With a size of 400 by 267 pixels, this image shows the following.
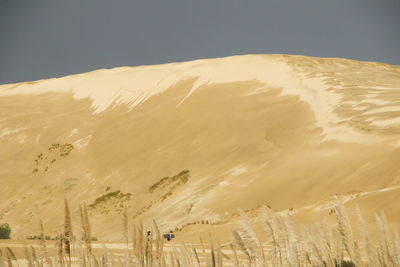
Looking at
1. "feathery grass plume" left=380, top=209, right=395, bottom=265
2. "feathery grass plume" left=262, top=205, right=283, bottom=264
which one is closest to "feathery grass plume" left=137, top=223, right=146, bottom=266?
"feathery grass plume" left=262, top=205, right=283, bottom=264

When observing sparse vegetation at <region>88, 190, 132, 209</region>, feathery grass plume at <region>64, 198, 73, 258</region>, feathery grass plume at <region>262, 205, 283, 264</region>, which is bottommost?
feathery grass plume at <region>262, 205, 283, 264</region>

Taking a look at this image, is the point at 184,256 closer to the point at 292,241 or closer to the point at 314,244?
the point at 292,241

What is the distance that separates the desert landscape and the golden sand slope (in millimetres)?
88

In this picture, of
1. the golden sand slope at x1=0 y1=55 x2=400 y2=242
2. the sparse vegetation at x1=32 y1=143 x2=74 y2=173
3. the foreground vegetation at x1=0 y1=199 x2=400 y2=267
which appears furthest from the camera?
the sparse vegetation at x1=32 y1=143 x2=74 y2=173

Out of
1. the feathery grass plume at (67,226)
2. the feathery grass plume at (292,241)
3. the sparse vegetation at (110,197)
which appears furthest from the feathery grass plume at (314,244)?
the sparse vegetation at (110,197)

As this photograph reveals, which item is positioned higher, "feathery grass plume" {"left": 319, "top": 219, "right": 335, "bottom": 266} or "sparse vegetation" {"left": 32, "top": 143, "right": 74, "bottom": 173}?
"sparse vegetation" {"left": 32, "top": 143, "right": 74, "bottom": 173}

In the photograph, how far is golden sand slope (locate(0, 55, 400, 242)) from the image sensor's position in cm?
1495

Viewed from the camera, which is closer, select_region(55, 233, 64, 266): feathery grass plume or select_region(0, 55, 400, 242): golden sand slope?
select_region(55, 233, 64, 266): feathery grass plume

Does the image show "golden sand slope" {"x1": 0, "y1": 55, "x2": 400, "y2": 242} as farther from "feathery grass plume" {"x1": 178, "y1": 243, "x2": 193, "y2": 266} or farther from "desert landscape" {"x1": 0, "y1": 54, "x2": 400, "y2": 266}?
"feathery grass plume" {"x1": 178, "y1": 243, "x2": 193, "y2": 266}

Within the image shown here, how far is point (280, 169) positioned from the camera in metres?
16.8

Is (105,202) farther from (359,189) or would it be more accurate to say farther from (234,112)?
(359,189)

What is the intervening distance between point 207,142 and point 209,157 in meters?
2.16

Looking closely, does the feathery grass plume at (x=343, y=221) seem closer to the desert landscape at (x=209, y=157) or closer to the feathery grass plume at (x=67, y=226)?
the desert landscape at (x=209, y=157)

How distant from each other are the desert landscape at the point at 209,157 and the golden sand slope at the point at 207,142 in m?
0.09
